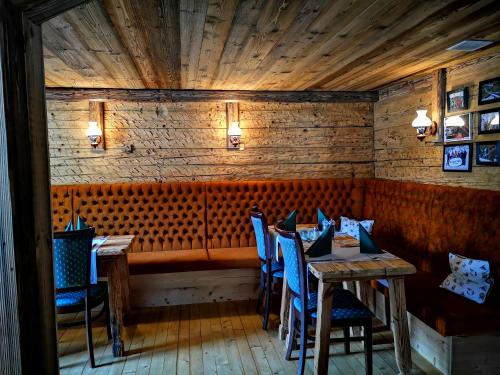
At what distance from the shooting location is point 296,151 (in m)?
5.34

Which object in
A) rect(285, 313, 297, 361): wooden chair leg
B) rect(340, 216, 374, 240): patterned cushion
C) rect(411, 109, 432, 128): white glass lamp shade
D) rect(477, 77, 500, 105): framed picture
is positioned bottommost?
rect(285, 313, 297, 361): wooden chair leg

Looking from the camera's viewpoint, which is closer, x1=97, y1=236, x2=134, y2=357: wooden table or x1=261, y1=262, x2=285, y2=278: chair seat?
x1=97, y1=236, x2=134, y2=357: wooden table

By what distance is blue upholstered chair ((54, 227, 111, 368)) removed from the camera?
9.52ft

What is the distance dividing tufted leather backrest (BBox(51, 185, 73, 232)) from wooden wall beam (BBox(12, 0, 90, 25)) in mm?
3687

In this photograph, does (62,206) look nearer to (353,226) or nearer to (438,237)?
(353,226)

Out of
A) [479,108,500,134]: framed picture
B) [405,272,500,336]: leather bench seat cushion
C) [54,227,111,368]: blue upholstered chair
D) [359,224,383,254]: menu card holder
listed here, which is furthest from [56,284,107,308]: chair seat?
[479,108,500,134]: framed picture

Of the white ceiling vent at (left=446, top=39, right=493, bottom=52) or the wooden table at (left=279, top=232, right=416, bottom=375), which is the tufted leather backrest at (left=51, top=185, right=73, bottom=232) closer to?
the wooden table at (left=279, top=232, right=416, bottom=375)

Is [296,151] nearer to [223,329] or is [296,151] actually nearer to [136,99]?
[136,99]

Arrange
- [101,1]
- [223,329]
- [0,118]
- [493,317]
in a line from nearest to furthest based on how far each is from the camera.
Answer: [0,118] → [101,1] → [493,317] → [223,329]

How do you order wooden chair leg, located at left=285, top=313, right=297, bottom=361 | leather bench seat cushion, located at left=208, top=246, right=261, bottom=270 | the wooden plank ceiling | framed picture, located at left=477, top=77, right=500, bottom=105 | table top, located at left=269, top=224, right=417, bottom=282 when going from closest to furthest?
1. the wooden plank ceiling
2. table top, located at left=269, top=224, right=417, bottom=282
3. wooden chair leg, located at left=285, top=313, right=297, bottom=361
4. framed picture, located at left=477, top=77, right=500, bottom=105
5. leather bench seat cushion, located at left=208, top=246, right=261, bottom=270

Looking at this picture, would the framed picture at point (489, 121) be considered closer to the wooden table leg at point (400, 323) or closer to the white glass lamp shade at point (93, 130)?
the wooden table leg at point (400, 323)

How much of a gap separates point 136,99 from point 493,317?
13.8ft

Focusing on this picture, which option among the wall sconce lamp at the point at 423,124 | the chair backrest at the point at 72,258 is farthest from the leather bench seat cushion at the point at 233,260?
the wall sconce lamp at the point at 423,124

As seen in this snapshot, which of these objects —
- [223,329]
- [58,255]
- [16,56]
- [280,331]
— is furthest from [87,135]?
[16,56]
